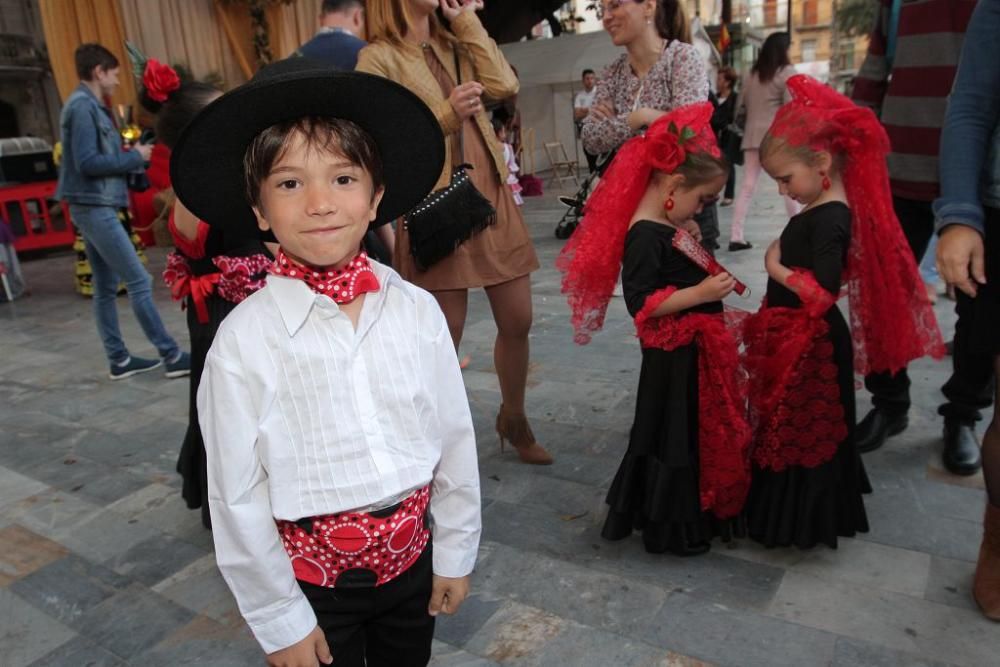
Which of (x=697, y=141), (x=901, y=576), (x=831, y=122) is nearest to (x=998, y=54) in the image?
(x=831, y=122)

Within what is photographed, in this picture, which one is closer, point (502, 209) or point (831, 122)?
point (831, 122)

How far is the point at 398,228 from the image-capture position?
106 inches

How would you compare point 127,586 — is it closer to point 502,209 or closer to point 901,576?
point 502,209

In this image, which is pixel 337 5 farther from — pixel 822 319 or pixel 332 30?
pixel 822 319


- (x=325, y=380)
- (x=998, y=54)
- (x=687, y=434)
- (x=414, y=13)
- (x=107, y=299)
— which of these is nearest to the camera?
(x=325, y=380)

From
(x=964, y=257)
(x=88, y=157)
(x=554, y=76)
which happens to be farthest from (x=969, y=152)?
(x=554, y=76)

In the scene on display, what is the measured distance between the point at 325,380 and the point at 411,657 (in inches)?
24.7

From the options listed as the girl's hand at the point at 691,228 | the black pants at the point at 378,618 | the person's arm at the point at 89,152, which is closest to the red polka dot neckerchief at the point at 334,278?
the black pants at the point at 378,618

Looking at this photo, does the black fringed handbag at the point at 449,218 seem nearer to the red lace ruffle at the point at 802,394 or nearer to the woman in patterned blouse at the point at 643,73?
the woman in patterned blouse at the point at 643,73

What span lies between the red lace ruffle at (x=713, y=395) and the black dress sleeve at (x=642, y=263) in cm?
6

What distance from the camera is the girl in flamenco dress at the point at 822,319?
219cm

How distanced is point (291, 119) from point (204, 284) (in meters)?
1.38

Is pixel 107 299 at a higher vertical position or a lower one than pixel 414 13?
lower

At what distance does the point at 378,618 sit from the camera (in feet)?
4.63
